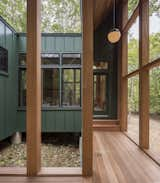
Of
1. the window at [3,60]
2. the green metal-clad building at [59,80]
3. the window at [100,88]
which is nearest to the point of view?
the window at [3,60]

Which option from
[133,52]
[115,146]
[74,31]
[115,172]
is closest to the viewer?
[115,172]

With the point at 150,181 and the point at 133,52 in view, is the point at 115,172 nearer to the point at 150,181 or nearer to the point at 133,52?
the point at 150,181

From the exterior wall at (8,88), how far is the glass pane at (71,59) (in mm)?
1716

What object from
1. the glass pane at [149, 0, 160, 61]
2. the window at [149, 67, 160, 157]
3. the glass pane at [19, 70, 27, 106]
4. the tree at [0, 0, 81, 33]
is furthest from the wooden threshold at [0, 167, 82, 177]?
the tree at [0, 0, 81, 33]

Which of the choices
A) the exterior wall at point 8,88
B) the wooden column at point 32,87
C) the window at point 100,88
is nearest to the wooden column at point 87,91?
the wooden column at point 32,87

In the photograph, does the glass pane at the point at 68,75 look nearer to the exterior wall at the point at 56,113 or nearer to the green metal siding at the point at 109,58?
the exterior wall at the point at 56,113

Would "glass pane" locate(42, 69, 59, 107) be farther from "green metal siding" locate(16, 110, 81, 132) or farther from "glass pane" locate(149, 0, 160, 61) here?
"glass pane" locate(149, 0, 160, 61)

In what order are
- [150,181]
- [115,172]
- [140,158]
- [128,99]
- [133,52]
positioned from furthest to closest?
[128,99] → [133,52] → [140,158] → [115,172] → [150,181]

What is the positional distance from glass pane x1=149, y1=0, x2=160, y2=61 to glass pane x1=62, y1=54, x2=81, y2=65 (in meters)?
3.51

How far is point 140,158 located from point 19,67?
5.36m

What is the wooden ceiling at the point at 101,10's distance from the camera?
6.71 m

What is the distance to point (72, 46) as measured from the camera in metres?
8.00

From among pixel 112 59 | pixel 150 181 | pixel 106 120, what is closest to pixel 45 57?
pixel 112 59

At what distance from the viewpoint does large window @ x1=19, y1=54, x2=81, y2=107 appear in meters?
7.90
